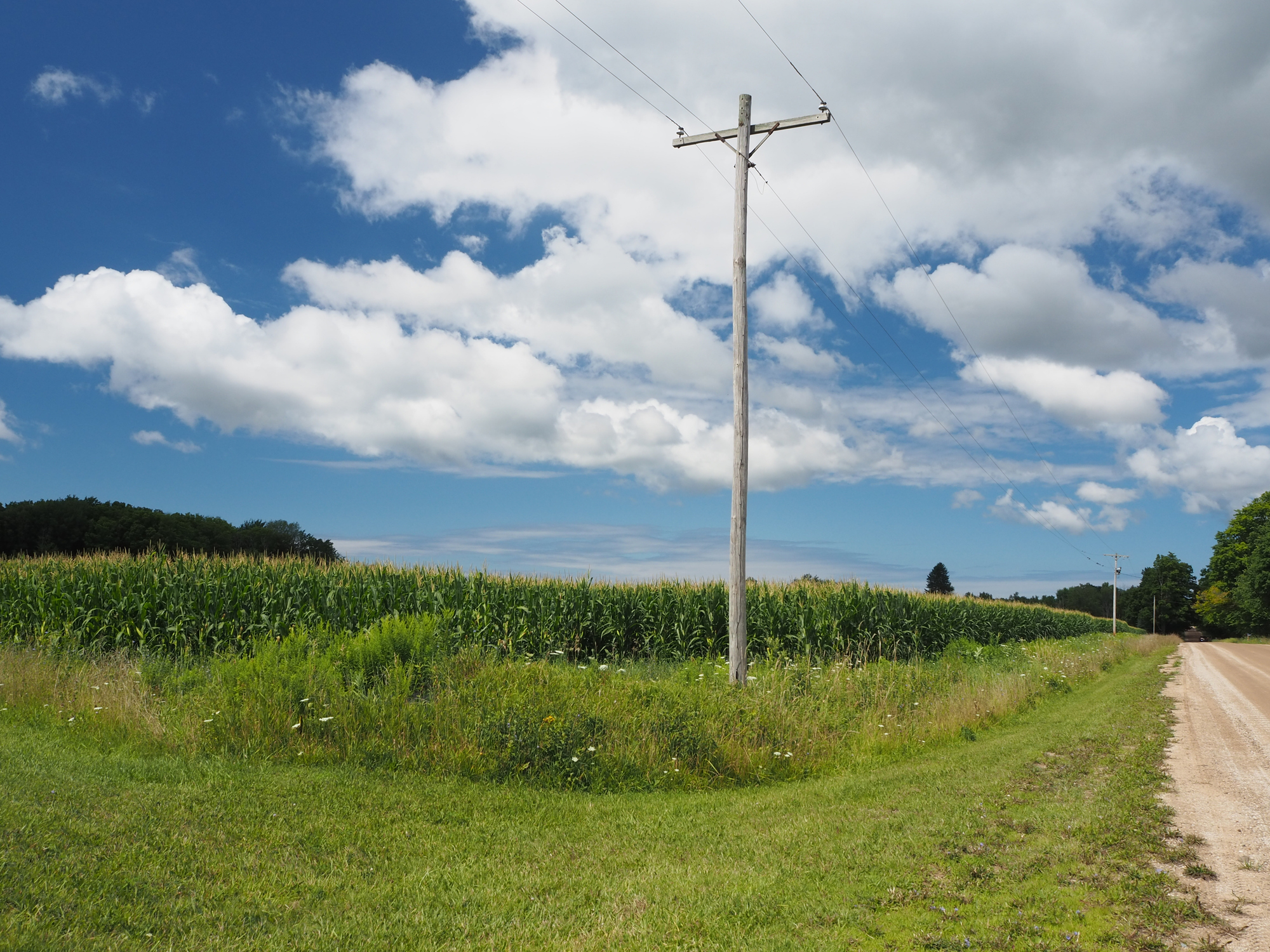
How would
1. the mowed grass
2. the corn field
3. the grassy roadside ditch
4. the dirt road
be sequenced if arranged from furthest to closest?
the corn field, the grassy roadside ditch, the dirt road, the mowed grass

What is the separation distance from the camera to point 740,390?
12727 millimetres

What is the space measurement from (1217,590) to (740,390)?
96381mm

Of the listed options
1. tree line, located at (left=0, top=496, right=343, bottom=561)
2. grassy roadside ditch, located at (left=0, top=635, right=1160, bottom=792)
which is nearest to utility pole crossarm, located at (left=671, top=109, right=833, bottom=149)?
grassy roadside ditch, located at (left=0, top=635, right=1160, bottom=792)

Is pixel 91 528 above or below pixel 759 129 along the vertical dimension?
below

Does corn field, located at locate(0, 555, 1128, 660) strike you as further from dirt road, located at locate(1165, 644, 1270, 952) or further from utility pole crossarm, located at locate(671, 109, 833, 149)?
utility pole crossarm, located at locate(671, 109, 833, 149)

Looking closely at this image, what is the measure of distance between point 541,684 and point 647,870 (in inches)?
216

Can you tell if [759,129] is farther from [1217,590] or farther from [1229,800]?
[1217,590]

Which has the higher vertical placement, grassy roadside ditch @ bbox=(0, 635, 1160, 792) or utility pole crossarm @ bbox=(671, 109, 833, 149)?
utility pole crossarm @ bbox=(671, 109, 833, 149)

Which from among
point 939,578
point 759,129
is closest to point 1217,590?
point 939,578

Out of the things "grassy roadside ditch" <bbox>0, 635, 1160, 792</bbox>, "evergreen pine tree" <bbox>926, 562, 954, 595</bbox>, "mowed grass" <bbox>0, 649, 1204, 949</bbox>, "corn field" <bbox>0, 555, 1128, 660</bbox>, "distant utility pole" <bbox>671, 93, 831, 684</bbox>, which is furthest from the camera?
"evergreen pine tree" <bbox>926, 562, 954, 595</bbox>

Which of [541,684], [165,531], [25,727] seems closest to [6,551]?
[165,531]

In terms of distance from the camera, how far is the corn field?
18.4 metres

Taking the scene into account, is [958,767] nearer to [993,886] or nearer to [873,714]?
[873,714]

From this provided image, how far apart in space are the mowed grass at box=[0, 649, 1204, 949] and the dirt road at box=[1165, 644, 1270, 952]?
0.96 feet
